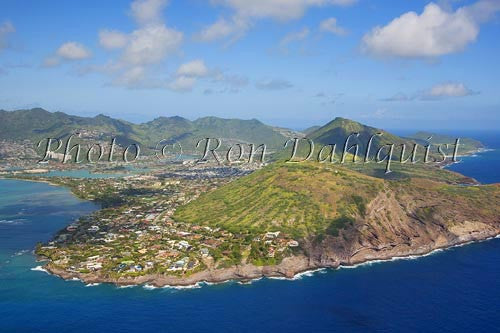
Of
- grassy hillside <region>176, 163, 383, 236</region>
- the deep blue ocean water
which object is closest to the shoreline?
the deep blue ocean water

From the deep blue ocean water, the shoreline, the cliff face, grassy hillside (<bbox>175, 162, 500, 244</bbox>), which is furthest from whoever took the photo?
grassy hillside (<bbox>175, 162, 500, 244</bbox>)

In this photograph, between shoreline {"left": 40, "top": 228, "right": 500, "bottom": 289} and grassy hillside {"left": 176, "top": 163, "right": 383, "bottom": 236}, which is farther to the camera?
grassy hillside {"left": 176, "top": 163, "right": 383, "bottom": 236}

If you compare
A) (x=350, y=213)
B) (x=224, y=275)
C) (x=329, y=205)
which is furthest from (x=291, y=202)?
(x=224, y=275)

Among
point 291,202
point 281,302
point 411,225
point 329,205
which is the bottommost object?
point 281,302

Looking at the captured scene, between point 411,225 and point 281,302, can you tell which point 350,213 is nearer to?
point 411,225

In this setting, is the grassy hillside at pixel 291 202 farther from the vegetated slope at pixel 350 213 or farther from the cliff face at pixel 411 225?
the cliff face at pixel 411 225

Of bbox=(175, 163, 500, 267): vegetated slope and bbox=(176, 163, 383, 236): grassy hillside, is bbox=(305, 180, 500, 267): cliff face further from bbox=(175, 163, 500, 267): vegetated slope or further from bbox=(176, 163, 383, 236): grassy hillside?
bbox=(176, 163, 383, 236): grassy hillside

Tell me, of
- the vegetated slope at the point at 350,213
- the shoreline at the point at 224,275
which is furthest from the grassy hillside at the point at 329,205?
the shoreline at the point at 224,275

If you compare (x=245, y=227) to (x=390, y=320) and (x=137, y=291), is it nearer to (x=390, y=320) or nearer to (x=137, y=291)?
(x=137, y=291)
